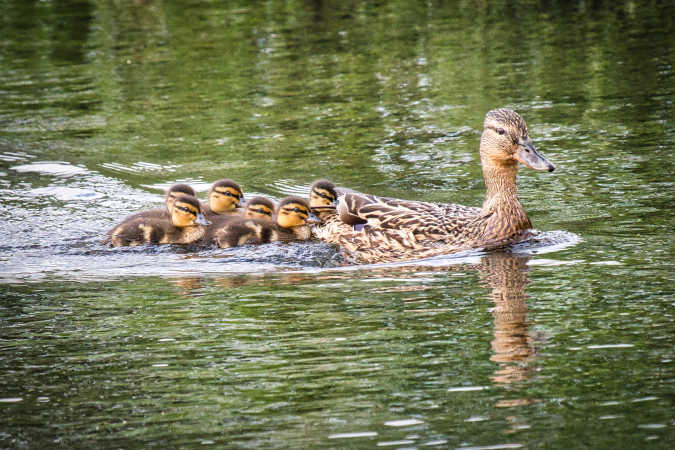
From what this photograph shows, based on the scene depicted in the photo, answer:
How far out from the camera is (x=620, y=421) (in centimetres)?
386

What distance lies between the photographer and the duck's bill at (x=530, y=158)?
670cm

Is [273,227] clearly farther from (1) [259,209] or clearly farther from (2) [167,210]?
(2) [167,210]

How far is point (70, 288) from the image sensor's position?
6332mm

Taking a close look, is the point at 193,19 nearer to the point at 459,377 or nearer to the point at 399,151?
the point at 399,151

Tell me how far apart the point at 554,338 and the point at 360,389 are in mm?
973

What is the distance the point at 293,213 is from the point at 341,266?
0.76 metres

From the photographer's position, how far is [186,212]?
24.1 feet

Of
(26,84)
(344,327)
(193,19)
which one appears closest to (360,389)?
(344,327)

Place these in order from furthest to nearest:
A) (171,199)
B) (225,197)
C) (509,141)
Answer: (225,197)
(171,199)
(509,141)

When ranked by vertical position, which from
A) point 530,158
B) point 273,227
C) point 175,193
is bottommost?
point 273,227

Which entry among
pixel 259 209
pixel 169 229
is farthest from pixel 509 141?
pixel 169 229

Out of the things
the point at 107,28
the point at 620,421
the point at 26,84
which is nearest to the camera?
the point at 620,421

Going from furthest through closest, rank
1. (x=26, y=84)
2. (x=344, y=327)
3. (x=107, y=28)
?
(x=107, y=28) → (x=26, y=84) → (x=344, y=327)

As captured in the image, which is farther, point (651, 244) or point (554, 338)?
point (651, 244)
